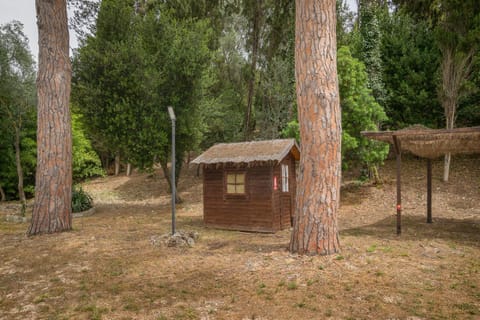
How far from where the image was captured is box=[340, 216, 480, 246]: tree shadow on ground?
27.4 ft

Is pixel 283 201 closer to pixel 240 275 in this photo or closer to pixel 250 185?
pixel 250 185

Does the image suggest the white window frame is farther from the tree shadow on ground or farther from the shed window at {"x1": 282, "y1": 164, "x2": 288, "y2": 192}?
the tree shadow on ground

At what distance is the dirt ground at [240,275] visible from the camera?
406 centimetres

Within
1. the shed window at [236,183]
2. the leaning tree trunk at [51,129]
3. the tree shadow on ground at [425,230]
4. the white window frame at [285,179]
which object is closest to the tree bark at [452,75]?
the tree shadow on ground at [425,230]

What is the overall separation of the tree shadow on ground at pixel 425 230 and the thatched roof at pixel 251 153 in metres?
3.01

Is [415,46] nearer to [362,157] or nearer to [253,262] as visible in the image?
[362,157]

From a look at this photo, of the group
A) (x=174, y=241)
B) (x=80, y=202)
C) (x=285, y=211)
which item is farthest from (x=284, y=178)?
(x=80, y=202)

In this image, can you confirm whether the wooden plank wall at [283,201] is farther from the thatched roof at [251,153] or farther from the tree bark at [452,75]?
the tree bark at [452,75]

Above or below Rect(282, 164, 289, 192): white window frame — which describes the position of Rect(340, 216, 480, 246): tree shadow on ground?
below

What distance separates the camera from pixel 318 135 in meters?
6.35

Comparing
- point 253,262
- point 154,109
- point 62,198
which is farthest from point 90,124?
point 253,262

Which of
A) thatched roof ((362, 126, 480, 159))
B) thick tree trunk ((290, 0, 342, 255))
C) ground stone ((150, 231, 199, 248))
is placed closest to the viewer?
thick tree trunk ((290, 0, 342, 255))

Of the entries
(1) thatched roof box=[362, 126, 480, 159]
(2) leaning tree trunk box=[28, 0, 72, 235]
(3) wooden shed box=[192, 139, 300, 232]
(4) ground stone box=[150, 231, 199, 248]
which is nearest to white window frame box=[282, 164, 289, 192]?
(3) wooden shed box=[192, 139, 300, 232]

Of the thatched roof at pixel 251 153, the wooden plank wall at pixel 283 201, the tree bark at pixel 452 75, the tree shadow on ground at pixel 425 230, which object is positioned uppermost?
the tree bark at pixel 452 75
